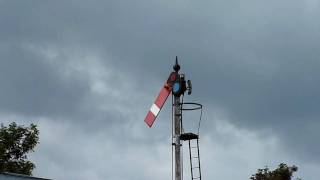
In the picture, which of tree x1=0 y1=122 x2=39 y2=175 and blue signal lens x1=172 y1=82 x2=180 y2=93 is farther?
tree x1=0 y1=122 x2=39 y2=175

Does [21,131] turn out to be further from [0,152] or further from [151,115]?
[151,115]

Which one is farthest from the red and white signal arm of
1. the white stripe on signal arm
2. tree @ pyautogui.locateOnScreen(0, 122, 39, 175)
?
tree @ pyautogui.locateOnScreen(0, 122, 39, 175)

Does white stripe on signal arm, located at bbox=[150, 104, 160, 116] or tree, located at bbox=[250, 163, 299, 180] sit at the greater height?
tree, located at bbox=[250, 163, 299, 180]

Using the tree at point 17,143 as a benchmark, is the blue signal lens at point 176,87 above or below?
below

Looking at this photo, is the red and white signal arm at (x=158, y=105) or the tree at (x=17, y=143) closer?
the red and white signal arm at (x=158, y=105)

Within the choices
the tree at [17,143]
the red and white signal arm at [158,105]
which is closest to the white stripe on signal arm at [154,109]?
the red and white signal arm at [158,105]

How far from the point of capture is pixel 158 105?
54.0 ft

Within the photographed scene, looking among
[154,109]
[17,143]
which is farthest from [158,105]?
[17,143]

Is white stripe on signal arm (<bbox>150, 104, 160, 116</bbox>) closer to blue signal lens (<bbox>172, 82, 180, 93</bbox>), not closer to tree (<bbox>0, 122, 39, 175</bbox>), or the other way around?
blue signal lens (<bbox>172, 82, 180, 93</bbox>)

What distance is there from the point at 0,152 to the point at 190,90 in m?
20.4

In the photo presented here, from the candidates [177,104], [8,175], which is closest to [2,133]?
[8,175]

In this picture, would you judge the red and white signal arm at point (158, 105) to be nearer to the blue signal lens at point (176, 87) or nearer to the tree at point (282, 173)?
the blue signal lens at point (176, 87)

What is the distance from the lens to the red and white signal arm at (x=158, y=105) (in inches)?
643

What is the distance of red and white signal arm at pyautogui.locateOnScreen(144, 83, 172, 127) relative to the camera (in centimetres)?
1634
